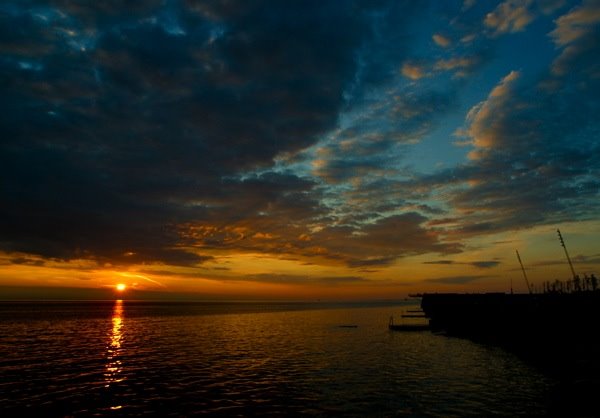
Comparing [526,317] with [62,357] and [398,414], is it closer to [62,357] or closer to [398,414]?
[398,414]

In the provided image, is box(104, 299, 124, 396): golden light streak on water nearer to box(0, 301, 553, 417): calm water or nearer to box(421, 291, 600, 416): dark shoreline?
box(0, 301, 553, 417): calm water

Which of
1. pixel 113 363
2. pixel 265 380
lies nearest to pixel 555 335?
pixel 265 380

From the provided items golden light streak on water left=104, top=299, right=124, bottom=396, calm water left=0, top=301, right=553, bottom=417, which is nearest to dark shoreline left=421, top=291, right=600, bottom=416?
calm water left=0, top=301, right=553, bottom=417

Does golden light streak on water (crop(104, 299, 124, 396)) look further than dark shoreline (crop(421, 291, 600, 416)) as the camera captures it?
Yes

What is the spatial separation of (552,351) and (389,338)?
25261mm

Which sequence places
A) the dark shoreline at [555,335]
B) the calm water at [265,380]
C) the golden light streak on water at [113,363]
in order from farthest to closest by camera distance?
the golden light streak on water at [113,363], the dark shoreline at [555,335], the calm water at [265,380]

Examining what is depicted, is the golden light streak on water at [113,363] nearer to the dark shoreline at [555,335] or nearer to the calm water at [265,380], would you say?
the calm water at [265,380]

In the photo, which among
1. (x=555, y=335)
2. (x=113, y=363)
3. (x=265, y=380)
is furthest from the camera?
(x=555, y=335)

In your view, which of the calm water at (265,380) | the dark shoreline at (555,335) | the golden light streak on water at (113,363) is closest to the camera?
the calm water at (265,380)

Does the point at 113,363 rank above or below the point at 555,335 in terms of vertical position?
below

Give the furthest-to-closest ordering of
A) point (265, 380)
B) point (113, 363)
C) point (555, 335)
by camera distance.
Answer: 1. point (555, 335)
2. point (113, 363)
3. point (265, 380)

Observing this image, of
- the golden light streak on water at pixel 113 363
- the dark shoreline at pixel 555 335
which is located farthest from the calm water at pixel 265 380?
the dark shoreline at pixel 555 335

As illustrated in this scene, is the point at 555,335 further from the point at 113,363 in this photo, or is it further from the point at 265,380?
the point at 113,363

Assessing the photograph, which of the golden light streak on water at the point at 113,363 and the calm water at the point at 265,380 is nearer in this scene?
the calm water at the point at 265,380
